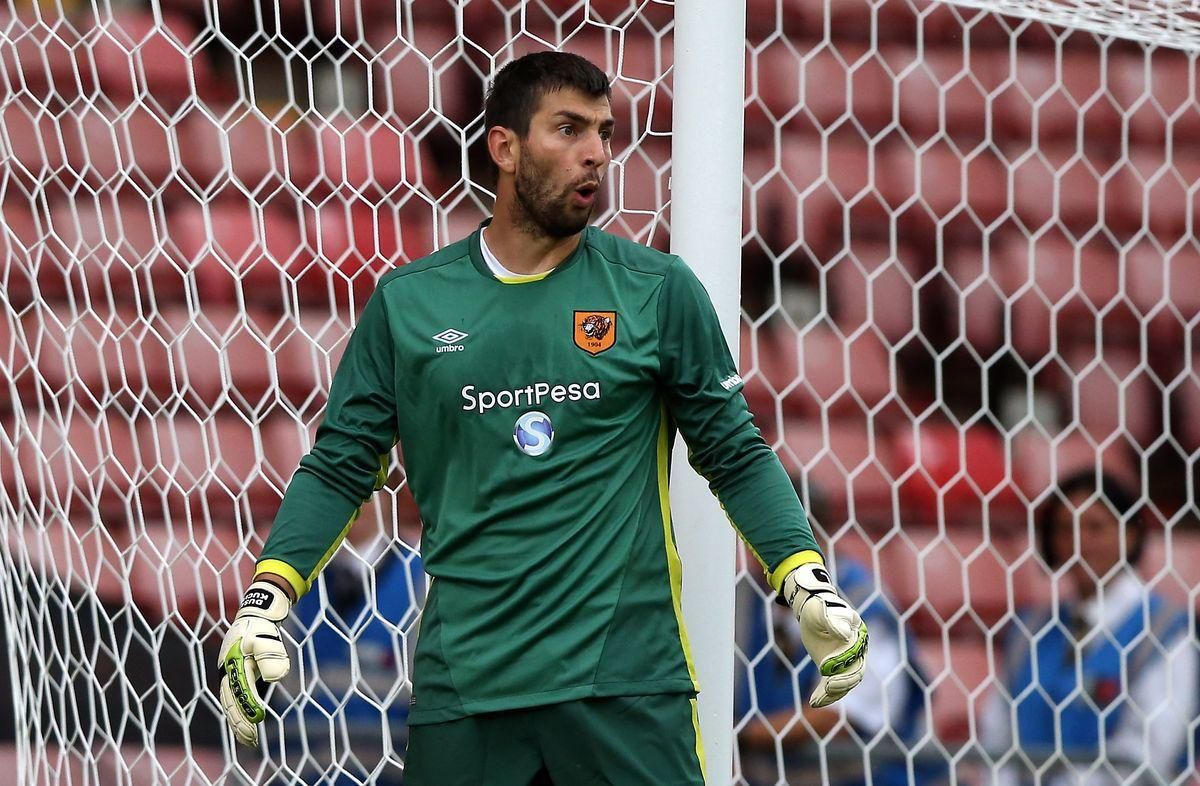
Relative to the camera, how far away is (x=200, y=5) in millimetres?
2547

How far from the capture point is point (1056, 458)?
2789mm

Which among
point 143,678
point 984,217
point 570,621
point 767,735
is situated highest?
point 984,217

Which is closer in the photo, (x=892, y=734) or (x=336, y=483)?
(x=336, y=483)

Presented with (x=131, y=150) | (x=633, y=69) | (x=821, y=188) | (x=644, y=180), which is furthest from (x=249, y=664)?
(x=821, y=188)

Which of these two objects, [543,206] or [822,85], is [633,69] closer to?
[822,85]

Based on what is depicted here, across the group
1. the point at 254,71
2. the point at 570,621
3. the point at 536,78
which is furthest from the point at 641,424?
the point at 254,71

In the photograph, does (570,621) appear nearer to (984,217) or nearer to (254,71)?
(254,71)

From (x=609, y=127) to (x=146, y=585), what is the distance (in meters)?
1.33

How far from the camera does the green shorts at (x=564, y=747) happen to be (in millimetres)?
1198

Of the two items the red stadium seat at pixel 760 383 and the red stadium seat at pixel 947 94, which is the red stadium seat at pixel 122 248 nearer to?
the red stadium seat at pixel 760 383

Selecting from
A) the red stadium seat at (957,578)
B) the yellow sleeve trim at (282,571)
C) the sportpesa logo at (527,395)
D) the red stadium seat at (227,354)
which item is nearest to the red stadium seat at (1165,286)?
the red stadium seat at (957,578)

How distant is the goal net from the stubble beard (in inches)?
27.9

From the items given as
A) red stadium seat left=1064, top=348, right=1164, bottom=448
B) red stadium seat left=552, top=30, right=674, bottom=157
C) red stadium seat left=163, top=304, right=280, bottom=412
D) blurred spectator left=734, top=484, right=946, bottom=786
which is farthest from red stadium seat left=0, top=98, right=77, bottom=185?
red stadium seat left=1064, top=348, right=1164, bottom=448

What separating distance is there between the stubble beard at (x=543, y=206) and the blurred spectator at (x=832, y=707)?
4.04ft
